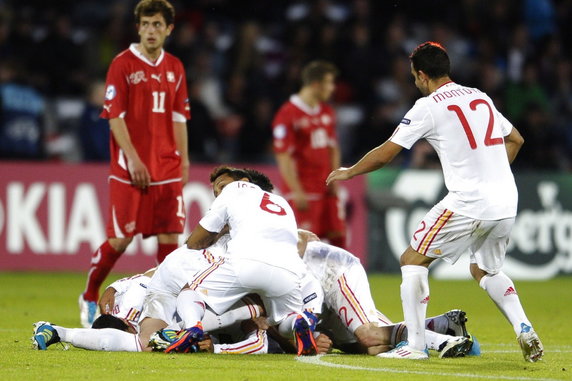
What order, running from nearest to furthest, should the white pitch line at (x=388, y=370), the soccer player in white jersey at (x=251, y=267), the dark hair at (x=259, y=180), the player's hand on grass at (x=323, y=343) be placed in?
1. the white pitch line at (x=388, y=370)
2. the soccer player in white jersey at (x=251, y=267)
3. the player's hand on grass at (x=323, y=343)
4. the dark hair at (x=259, y=180)

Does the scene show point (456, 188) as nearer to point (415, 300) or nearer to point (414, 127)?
point (414, 127)

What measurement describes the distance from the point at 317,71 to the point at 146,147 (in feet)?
12.4

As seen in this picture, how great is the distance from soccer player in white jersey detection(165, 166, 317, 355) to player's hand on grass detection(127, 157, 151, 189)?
1647mm

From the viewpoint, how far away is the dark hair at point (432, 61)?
7281 mm

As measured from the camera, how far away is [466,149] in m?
7.11

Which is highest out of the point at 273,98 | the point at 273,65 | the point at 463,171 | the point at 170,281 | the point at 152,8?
the point at 273,65

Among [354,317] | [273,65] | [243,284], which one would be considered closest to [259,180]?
[243,284]

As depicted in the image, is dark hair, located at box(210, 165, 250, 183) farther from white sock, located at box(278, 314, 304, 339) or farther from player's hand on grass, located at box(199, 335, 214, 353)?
player's hand on grass, located at box(199, 335, 214, 353)

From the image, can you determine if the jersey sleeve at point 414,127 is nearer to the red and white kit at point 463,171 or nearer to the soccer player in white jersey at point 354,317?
the red and white kit at point 463,171

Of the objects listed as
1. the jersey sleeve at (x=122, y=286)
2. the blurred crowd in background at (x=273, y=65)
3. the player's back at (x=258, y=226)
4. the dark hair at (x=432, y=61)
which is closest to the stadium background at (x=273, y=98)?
the blurred crowd in background at (x=273, y=65)

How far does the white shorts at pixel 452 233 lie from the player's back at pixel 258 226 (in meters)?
0.83

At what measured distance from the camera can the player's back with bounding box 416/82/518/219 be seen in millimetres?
7090

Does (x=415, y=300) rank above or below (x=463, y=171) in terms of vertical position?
below

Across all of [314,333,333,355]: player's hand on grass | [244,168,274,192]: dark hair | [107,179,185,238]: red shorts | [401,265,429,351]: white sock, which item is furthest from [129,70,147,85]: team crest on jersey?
[401,265,429,351]: white sock
